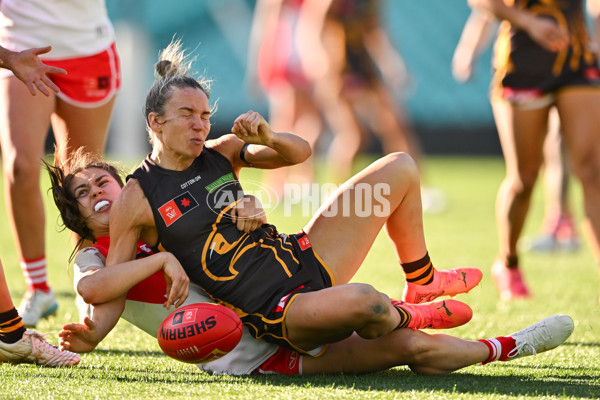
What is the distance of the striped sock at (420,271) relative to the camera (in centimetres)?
318

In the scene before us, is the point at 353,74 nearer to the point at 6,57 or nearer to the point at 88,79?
the point at 88,79

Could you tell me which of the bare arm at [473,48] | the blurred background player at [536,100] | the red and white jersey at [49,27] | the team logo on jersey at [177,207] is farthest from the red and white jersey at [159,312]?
the bare arm at [473,48]

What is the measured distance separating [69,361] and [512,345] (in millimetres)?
1556

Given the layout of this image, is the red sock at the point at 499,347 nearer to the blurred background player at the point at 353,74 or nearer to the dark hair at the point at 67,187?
the dark hair at the point at 67,187

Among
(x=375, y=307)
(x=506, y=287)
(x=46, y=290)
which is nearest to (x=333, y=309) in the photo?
(x=375, y=307)

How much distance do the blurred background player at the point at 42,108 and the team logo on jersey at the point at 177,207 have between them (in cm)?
108

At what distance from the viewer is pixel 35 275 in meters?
3.79

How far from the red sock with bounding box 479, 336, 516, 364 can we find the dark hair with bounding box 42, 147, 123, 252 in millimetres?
1470

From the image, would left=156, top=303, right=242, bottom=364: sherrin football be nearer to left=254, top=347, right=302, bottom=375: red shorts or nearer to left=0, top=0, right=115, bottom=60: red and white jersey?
left=254, top=347, right=302, bottom=375: red shorts

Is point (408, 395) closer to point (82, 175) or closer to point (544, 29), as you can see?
point (82, 175)

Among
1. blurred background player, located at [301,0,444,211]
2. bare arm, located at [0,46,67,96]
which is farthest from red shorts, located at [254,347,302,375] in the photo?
blurred background player, located at [301,0,444,211]

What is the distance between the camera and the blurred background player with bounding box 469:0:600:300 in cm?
427

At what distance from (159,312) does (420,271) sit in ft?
3.25

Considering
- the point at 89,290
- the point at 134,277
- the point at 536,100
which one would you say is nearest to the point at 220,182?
the point at 134,277
